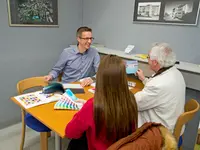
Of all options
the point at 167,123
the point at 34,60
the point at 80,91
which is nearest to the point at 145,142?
the point at 167,123

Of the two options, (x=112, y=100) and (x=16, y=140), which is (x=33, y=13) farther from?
(x=112, y=100)

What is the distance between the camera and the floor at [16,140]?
7.37ft

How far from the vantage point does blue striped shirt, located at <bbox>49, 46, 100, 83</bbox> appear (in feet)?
8.11

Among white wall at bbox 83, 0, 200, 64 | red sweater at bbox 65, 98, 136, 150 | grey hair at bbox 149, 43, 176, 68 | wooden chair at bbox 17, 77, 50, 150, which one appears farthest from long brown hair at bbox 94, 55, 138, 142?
white wall at bbox 83, 0, 200, 64

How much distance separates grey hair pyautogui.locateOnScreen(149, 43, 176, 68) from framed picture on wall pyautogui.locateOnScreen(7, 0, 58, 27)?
1.75 meters

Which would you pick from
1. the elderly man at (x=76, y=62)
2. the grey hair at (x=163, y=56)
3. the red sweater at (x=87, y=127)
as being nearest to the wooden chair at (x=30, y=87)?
the elderly man at (x=76, y=62)

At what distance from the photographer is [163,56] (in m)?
1.62

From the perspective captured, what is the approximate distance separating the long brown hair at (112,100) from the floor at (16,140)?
4.76 ft

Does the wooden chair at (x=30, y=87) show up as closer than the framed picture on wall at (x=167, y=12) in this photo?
Yes

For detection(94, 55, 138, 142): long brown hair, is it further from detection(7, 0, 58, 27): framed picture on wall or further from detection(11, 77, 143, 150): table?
detection(7, 0, 58, 27): framed picture on wall

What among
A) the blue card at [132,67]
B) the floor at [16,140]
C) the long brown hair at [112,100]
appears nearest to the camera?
the long brown hair at [112,100]

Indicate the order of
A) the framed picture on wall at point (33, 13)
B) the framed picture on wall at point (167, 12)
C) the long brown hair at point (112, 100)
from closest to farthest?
the long brown hair at point (112, 100)
the framed picture on wall at point (167, 12)
the framed picture on wall at point (33, 13)

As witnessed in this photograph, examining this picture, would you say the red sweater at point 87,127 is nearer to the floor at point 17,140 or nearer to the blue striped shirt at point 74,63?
the floor at point 17,140

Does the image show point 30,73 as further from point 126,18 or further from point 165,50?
point 165,50
